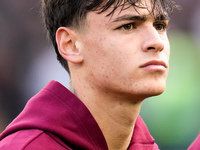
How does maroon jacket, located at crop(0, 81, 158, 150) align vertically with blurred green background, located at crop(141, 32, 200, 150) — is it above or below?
above

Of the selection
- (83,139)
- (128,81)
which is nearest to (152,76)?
(128,81)

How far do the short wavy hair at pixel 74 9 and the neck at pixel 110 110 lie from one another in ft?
1.21

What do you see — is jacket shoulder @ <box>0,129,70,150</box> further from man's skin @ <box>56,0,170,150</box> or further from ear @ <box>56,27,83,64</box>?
ear @ <box>56,27,83,64</box>

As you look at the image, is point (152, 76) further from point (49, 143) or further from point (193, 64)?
point (193, 64)

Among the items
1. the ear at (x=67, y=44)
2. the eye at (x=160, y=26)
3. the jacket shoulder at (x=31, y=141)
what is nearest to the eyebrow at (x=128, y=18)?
the eye at (x=160, y=26)

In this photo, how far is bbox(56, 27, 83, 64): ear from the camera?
119 inches

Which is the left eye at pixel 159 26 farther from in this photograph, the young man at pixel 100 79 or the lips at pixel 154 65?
the lips at pixel 154 65

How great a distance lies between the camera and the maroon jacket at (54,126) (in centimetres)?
259

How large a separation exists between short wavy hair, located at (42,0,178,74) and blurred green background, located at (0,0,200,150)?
393 cm

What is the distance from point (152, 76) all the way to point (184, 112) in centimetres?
471

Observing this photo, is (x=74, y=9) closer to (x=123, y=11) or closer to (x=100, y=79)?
(x=123, y=11)

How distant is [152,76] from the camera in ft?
9.20

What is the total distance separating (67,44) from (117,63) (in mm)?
420

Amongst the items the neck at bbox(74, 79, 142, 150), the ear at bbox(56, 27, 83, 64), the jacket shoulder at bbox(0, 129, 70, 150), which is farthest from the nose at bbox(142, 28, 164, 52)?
the jacket shoulder at bbox(0, 129, 70, 150)
